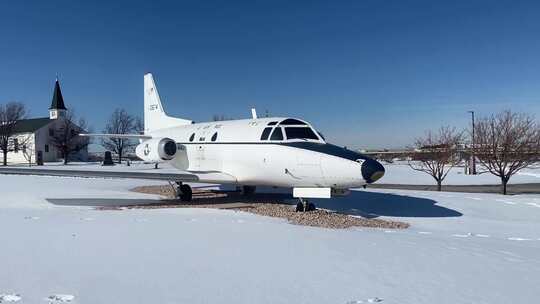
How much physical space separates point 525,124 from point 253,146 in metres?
20.8

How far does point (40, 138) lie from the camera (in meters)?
75.1

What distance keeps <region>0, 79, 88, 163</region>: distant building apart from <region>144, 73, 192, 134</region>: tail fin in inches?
2158

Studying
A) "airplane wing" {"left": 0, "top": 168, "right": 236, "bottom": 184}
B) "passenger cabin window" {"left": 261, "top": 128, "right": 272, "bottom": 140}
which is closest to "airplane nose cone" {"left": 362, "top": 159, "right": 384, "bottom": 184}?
"passenger cabin window" {"left": 261, "top": 128, "right": 272, "bottom": 140}

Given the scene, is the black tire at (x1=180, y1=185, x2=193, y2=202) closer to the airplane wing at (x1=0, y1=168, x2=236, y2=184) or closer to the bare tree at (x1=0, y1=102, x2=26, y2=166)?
the airplane wing at (x1=0, y1=168, x2=236, y2=184)

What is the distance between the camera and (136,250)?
6543 mm

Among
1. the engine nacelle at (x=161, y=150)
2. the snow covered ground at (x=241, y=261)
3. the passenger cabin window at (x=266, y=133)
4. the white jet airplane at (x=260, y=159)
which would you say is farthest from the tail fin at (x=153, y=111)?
the snow covered ground at (x=241, y=261)

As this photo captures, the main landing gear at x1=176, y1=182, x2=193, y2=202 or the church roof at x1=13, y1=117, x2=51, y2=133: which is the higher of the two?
the church roof at x1=13, y1=117, x2=51, y2=133

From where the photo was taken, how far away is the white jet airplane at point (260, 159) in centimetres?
1154

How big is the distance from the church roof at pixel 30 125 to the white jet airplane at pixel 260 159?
2643 inches

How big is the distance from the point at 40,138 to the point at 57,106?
10.7 meters

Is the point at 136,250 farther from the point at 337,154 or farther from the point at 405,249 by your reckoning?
the point at 337,154

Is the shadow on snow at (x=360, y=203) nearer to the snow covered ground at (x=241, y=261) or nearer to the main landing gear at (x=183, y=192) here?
the main landing gear at (x=183, y=192)

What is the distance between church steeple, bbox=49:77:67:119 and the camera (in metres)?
83.6

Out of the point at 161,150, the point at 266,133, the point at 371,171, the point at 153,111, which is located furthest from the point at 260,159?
the point at 153,111
